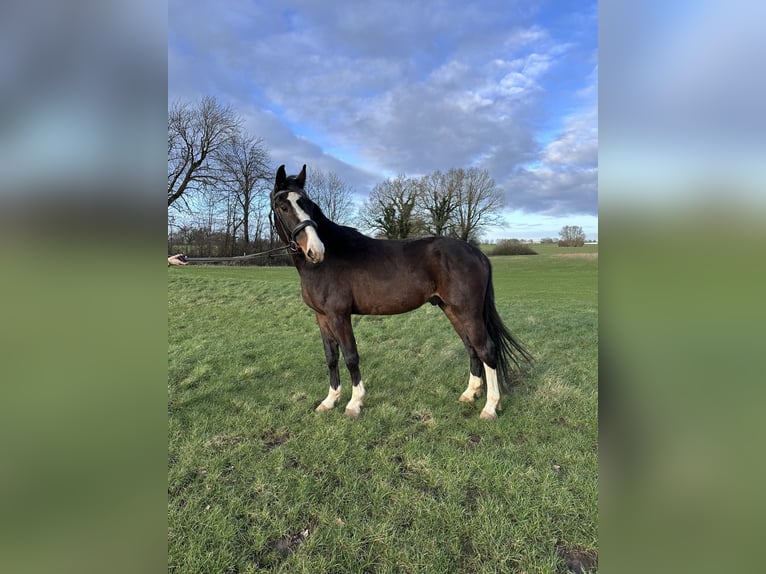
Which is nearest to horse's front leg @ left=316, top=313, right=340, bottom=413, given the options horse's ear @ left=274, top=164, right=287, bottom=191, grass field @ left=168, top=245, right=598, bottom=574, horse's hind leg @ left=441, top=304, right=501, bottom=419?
grass field @ left=168, top=245, right=598, bottom=574

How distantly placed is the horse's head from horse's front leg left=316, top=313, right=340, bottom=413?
41.5 inches

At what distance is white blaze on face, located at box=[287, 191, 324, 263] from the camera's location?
10.6 ft

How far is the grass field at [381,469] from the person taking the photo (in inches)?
76.4

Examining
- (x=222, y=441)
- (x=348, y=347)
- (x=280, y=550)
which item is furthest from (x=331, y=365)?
(x=280, y=550)

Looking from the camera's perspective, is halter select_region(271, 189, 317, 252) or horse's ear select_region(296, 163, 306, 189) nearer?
halter select_region(271, 189, 317, 252)

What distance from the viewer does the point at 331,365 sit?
4016 mm

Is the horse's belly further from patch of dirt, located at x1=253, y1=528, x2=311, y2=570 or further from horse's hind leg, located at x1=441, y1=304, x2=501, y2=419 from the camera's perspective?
patch of dirt, located at x1=253, y1=528, x2=311, y2=570

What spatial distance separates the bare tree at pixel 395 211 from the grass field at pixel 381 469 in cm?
1259

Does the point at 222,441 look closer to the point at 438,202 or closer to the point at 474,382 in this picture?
the point at 474,382

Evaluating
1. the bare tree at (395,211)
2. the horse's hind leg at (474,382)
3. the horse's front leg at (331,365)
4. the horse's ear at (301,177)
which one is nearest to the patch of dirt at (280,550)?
the horse's front leg at (331,365)

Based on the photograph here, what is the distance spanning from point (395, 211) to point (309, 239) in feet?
50.8
